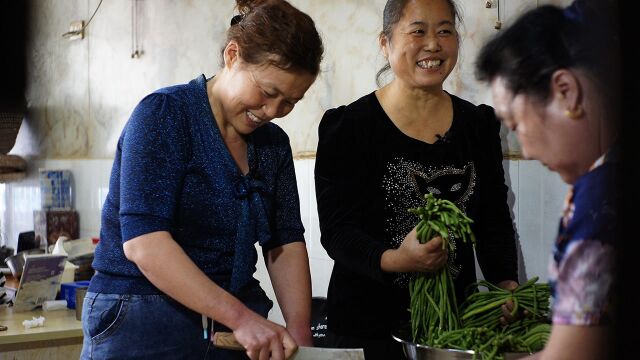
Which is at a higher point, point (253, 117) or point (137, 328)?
point (253, 117)

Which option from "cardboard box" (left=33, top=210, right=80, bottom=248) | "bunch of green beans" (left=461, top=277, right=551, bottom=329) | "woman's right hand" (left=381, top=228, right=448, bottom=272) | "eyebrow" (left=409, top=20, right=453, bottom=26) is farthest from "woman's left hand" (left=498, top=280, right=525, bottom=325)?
"cardboard box" (left=33, top=210, right=80, bottom=248)

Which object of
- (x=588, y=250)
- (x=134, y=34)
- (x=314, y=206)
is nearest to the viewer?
(x=588, y=250)

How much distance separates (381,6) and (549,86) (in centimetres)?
210

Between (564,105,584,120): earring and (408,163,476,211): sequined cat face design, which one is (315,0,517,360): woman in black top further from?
(564,105,584,120): earring

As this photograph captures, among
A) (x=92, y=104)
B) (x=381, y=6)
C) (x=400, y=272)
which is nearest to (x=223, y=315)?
(x=400, y=272)

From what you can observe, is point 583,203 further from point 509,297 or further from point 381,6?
point 381,6

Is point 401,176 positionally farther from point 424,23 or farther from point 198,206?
point 198,206

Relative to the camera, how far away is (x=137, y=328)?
150 centimetres

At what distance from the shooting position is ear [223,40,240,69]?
4.91ft

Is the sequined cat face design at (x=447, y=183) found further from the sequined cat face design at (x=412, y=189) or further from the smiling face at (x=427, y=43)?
the smiling face at (x=427, y=43)

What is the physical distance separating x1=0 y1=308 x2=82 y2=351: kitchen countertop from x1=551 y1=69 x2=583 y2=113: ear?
83.4 inches

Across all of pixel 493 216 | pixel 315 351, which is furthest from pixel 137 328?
pixel 493 216

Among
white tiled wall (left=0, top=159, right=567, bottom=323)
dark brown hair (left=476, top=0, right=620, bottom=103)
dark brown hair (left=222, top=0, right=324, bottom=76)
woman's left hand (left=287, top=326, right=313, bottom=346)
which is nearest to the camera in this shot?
dark brown hair (left=476, top=0, right=620, bottom=103)

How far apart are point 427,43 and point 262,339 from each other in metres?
0.74
